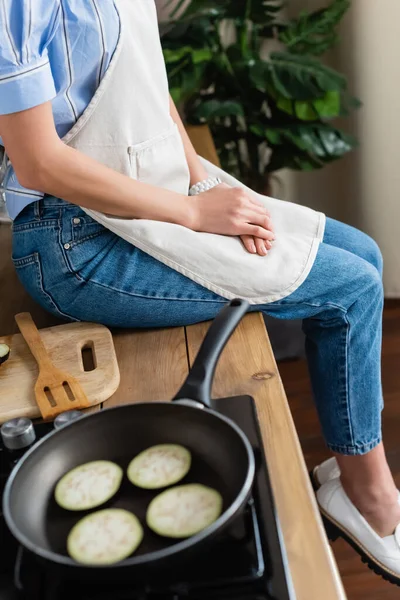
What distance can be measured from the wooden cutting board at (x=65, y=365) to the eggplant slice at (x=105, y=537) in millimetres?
293

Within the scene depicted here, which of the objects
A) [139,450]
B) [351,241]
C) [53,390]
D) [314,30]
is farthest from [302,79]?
[139,450]

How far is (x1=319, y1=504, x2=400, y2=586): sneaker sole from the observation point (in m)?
1.24

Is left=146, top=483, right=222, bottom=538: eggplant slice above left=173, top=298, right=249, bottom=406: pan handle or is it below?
below

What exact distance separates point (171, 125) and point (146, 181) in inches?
4.2

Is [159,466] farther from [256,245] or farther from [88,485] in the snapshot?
[256,245]

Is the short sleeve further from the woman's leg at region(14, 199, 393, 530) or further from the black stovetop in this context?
the black stovetop

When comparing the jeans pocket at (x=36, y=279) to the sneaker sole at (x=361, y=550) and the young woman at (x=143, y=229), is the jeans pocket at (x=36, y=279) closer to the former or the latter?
the young woman at (x=143, y=229)

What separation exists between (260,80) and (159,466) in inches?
69.8

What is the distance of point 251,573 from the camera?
1.93 feet

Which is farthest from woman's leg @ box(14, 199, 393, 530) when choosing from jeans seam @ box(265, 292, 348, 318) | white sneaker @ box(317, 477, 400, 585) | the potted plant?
the potted plant

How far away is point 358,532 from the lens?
1256 millimetres

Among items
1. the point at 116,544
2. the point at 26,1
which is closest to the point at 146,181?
the point at 26,1

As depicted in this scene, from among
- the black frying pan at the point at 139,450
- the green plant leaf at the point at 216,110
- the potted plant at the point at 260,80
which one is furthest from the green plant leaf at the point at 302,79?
the black frying pan at the point at 139,450

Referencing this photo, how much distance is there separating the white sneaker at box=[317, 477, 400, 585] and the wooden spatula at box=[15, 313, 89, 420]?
59 cm
